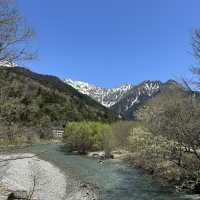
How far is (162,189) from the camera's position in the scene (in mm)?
33156

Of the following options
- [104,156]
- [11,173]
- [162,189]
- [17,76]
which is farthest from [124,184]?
[104,156]

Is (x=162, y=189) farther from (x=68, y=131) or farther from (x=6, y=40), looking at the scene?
(x=68, y=131)

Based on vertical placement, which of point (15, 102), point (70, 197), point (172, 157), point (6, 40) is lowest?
point (70, 197)

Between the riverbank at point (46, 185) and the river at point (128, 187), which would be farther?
the riverbank at point (46, 185)

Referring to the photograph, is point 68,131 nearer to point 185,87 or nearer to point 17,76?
point 185,87

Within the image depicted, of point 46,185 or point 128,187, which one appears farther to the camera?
point 46,185

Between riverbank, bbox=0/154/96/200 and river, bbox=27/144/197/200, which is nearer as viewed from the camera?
river, bbox=27/144/197/200

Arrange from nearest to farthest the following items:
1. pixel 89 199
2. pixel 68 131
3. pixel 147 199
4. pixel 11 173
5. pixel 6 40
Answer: pixel 6 40 < pixel 147 199 < pixel 89 199 < pixel 11 173 < pixel 68 131

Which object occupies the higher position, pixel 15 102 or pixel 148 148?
pixel 15 102

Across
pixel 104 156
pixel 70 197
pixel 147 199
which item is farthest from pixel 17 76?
pixel 104 156

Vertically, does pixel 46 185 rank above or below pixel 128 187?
below

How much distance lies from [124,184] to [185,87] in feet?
62.0

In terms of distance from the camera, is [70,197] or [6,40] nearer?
[6,40]

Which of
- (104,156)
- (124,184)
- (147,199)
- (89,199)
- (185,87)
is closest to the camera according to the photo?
(185,87)
